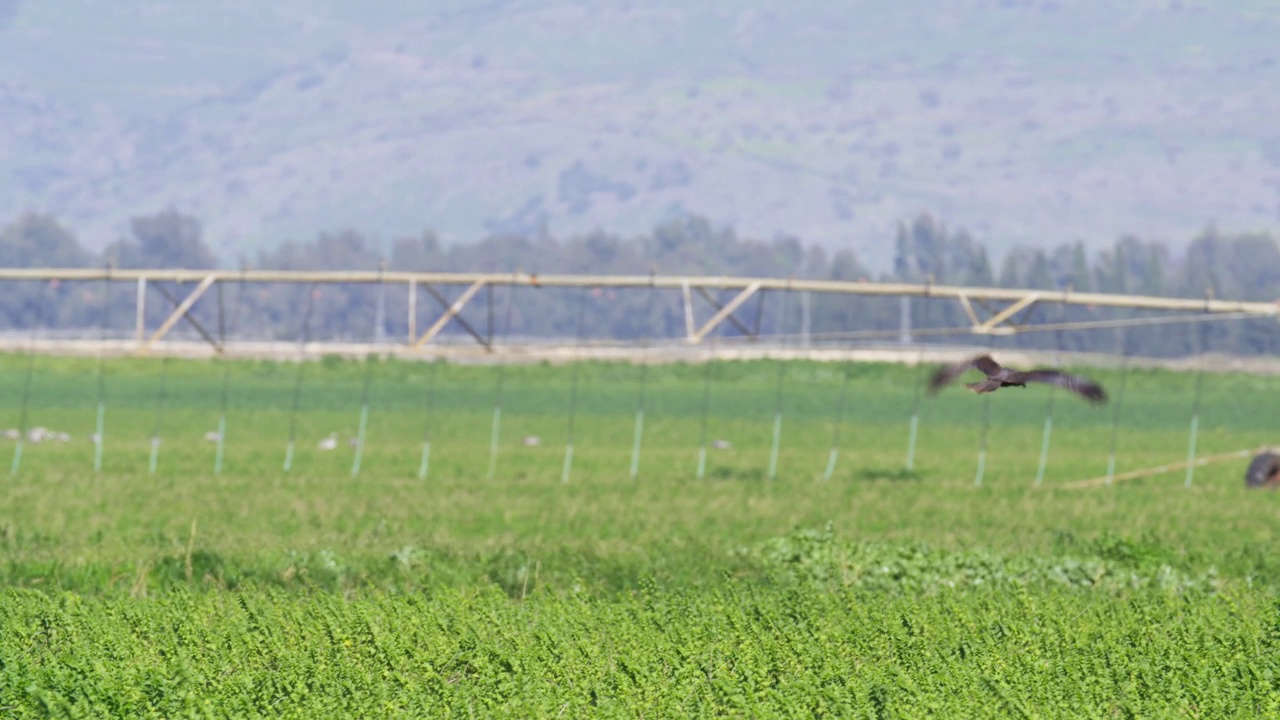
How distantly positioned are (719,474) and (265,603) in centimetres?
2664

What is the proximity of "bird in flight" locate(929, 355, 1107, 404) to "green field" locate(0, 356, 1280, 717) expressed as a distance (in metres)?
2.14

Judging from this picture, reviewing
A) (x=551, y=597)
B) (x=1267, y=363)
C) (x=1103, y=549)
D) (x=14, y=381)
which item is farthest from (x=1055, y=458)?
(x=1267, y=363)

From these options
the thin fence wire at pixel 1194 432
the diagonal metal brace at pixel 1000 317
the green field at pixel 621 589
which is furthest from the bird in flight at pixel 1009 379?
the diagonal metal brace at pixel 1000 317

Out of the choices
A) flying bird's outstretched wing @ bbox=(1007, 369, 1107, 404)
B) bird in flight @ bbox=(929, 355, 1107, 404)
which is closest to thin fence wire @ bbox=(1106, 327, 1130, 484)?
bird in flight @ bbox=(929, 355, 1107, 404)

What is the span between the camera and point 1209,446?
61406 mm

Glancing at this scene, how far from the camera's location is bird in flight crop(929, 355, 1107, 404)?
1429 cm

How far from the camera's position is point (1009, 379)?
50.1 ft

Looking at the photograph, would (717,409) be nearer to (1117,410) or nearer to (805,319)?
(1117,410)

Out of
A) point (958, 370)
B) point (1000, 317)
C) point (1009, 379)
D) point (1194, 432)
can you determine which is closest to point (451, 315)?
point (1000, 317)

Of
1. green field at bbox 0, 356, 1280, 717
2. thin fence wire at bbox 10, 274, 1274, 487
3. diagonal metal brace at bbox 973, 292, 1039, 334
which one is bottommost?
thin fence wire at bbox 10, 274, 1274, 487

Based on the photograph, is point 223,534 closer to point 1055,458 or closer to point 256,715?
point 256,715

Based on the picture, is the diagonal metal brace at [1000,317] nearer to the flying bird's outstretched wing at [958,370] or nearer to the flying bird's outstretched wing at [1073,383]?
the flying bird's outstretched wing at [958,370]

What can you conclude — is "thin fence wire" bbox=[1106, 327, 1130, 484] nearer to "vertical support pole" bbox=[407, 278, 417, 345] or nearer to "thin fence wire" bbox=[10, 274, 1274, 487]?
"thin fence wire" bbox=[10, 274, 1274, 487]

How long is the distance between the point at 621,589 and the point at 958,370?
868 centimetres
